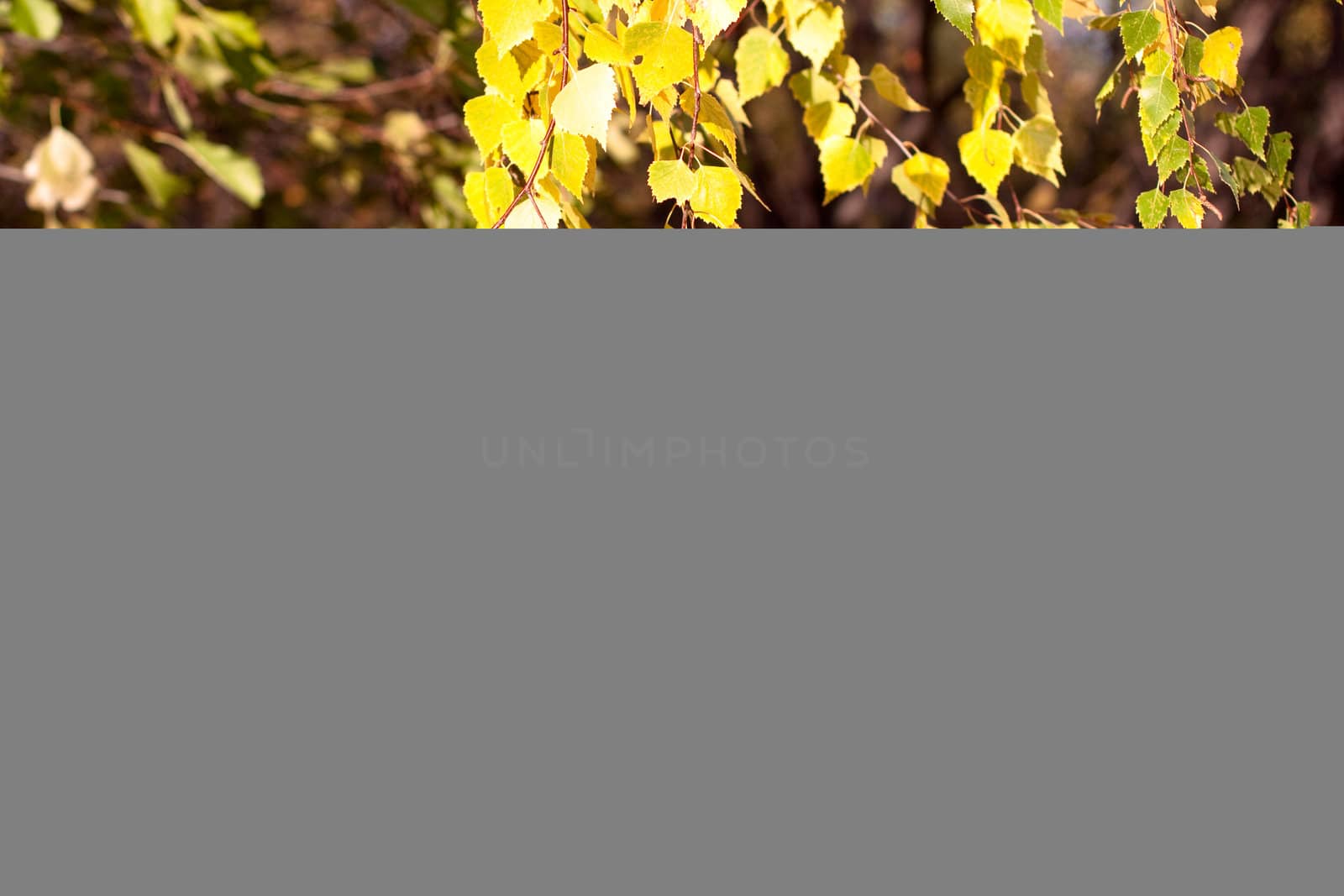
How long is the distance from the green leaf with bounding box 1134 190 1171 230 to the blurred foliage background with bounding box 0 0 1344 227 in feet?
2.31

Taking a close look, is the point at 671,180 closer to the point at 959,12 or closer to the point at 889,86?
the point at 959,12

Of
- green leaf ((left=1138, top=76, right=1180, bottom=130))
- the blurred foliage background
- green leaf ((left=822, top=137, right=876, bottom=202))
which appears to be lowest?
green leaf ((left=1138, top=76, right=1180, bottom=130))

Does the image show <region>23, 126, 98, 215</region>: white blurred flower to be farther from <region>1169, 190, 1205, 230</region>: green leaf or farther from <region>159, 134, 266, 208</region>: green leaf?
<region>1169, 190, 1205, 230</region>: green leaf

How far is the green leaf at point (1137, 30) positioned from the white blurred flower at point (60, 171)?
142 centimetres

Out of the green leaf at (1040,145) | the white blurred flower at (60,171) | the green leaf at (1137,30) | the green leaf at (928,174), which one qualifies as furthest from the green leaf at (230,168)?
the green leaf at (1137,30)

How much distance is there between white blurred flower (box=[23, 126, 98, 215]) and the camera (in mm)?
1782

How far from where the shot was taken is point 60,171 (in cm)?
178

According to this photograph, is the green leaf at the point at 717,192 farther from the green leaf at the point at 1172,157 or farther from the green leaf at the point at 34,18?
the green leaf at the point at 34,18

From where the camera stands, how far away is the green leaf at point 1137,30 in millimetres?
1133

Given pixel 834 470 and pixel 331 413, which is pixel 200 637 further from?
pixel 834 470

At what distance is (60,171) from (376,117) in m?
1.36

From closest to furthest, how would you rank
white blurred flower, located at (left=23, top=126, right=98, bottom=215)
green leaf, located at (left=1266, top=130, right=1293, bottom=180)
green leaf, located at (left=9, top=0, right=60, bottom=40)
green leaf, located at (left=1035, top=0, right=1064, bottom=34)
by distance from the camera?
green leaf, located at (left=1035, top=0, right=1064, bottom=34) → green leaf, located at (left=1266, top=130, right=1293, bottom=180) → green leaf, located at (left=9, top=0, right=60, bottom=40) → white blurred flower, located at (left=23, top=126, right=98, bottom=215)

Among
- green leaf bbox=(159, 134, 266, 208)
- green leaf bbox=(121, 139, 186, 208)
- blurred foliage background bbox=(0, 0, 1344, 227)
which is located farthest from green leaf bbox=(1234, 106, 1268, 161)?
green leaf bbox=(121, 139, 186, 208)

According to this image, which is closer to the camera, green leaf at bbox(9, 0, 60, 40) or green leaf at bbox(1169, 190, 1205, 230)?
green leaf at bbox(1169, 190, 1205, 230)
